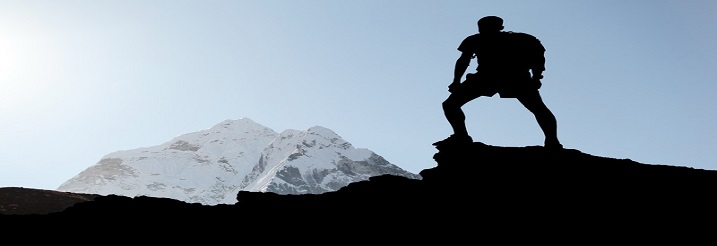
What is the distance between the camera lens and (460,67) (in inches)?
361

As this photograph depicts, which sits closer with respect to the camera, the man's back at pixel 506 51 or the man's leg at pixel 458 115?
the man's back at pixel 506 51

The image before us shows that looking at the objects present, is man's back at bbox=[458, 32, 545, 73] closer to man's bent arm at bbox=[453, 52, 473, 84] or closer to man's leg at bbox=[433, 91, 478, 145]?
man's bent arm at bbox=[453, 52, 473, 84]

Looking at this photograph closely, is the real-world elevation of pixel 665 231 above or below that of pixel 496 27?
below

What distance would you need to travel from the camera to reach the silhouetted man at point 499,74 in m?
8.76

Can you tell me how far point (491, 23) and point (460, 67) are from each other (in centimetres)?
83

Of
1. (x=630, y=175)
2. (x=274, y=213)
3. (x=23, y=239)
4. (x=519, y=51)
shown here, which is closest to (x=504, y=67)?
(x=519, y=51)

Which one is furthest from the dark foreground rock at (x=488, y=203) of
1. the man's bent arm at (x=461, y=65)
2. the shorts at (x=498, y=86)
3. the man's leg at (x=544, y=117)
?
the man's bent arm at (x=461, y=65)

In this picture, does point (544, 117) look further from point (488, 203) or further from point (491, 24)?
point (488, 203)

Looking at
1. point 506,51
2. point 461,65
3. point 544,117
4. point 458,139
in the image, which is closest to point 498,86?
point 506,51

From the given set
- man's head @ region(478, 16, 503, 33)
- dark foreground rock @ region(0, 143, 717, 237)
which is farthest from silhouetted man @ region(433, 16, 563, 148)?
dark foreground rock @ region(0, 143, 717, 237)

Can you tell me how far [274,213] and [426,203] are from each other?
1993 millimetres

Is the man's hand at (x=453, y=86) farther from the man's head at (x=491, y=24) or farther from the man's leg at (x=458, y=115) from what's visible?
the man's head at (x=491, y=24)

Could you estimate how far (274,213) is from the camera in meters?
7.61

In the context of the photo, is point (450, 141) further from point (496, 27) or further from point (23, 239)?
point (23, 239)
